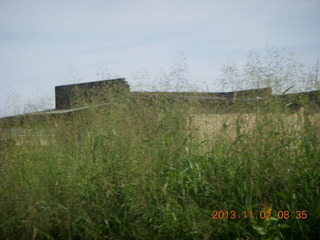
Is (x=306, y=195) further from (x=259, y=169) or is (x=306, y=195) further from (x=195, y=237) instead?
(x=195, y=237)

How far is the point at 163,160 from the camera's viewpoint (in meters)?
4.18

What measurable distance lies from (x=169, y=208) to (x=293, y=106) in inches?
91.8

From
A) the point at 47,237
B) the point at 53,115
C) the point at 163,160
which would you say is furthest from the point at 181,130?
the point at 53,115

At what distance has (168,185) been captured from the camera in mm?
3957
